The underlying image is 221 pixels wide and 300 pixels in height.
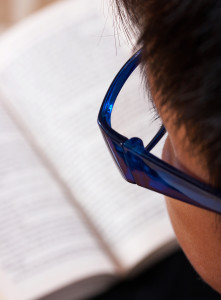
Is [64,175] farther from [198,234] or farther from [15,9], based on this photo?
[15,9]

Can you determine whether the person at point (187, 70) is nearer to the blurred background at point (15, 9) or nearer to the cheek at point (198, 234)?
the cheek at point (198, 234)

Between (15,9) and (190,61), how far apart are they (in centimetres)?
Result: 94

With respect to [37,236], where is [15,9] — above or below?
above

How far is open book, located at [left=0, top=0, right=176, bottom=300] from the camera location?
1.97 ft

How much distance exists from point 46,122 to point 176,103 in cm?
47

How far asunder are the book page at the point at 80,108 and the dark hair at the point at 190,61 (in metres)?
0.31

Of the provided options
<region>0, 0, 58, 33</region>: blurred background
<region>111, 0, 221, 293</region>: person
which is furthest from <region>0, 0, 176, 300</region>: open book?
<region>0, 0, 58, 33</region>: blurred background

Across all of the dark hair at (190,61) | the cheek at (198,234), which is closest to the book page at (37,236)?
the cheek at (198,234)

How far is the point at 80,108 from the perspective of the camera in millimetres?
752

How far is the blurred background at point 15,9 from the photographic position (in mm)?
1143

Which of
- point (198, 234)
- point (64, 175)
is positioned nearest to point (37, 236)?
point (64, 175)

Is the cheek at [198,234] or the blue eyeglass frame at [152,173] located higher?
the blue eyeglass frame at [152,173]

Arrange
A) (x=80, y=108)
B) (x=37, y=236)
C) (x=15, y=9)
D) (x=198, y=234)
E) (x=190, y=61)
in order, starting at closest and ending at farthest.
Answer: (x=190, y=61), (x=198, y=234), (x=37, y=236), (x=80, y=108), (x=15, y=9)

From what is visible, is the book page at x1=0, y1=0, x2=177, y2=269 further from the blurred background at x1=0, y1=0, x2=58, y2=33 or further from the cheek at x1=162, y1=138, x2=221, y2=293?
the blurred background at x1=0, y1=0, x2=58, y2=33
